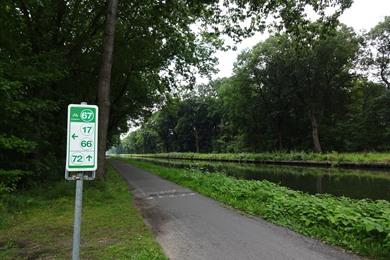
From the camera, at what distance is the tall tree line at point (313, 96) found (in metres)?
42.8

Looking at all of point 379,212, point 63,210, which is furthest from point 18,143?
point 379,212

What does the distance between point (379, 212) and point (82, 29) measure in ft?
52.4

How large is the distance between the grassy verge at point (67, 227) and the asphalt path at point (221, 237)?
1.40 feet

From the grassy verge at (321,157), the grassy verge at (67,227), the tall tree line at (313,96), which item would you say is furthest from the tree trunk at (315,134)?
the grassy verge at (67,227)

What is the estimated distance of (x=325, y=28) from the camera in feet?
40.7

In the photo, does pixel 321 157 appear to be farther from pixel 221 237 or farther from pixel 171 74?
pixel 221 237

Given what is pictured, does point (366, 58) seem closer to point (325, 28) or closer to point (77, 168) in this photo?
point (325, 28)

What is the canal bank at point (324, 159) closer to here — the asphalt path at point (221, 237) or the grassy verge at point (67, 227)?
the asphalt path at point (221, 237)

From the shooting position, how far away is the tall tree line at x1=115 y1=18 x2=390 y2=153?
4275 cm

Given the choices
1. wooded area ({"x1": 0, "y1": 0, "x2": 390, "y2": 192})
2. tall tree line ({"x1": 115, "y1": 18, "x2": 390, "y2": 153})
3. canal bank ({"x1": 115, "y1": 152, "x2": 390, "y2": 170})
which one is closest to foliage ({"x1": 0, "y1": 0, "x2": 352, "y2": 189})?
wooded area ({"x1": 0, "y1": 0, "x2": 390, "y2": 192})

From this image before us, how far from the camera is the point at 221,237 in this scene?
7012 mm

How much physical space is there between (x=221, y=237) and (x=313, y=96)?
4311 centimetres

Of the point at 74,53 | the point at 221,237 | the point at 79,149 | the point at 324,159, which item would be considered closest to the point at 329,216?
the point at 221,237

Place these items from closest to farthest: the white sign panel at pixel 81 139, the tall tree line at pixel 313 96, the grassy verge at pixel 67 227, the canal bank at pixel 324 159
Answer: the white sign panel at pixel 81 139 < the grassy verge at pixel 67 227 < the canal bank at pixel 324 159 < the tall tree line at pixel 313 96
